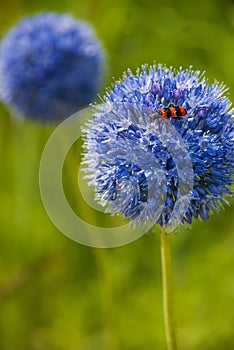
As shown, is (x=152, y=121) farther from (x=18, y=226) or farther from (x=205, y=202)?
(x=18, y=226)

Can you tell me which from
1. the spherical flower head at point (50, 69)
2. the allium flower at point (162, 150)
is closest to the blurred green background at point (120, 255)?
the spherical flower head at point (50, 69)

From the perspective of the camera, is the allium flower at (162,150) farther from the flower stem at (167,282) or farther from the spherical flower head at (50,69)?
the spherical flower head at (50,69)

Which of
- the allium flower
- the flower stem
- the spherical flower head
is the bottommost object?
the flower stem

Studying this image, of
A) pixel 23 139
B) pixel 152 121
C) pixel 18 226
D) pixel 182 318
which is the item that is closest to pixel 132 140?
pixel 152 121

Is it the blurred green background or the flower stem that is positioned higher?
the blurred green background

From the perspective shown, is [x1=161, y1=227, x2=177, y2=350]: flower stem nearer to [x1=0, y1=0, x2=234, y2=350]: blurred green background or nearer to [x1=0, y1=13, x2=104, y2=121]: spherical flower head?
[x1=0, y1=0, x2=234, y2=350]: blurred green background

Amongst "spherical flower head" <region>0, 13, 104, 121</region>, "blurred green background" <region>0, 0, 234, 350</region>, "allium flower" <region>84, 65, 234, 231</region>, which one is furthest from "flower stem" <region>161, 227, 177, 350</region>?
"spherical flower head" <region>0, 13, 104, 121</region>

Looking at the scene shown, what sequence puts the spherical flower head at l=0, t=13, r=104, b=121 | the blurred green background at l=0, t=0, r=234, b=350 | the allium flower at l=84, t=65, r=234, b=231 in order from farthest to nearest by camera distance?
the blurred green background at l=0, t=0, r=234, b=350 < the spherical flower head at l=0, t=13, r=104, b=121 < the allium flower at l=84, t=65, r=234, b=231

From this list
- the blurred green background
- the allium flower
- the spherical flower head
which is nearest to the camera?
the allium flower
